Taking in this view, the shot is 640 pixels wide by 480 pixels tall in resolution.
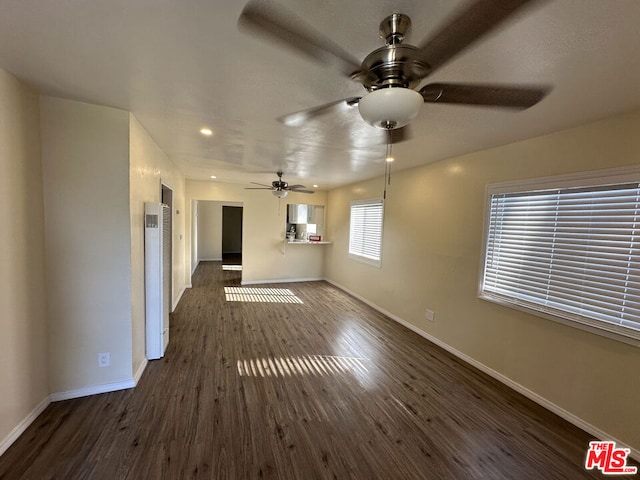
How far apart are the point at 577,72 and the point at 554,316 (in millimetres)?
1863

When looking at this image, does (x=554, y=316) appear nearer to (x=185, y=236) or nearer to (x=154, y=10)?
(x=154, y=10)

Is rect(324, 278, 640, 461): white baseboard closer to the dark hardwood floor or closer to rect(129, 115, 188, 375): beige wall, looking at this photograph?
the dark hardwood floor

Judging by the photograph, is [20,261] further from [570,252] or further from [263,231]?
[263,231]

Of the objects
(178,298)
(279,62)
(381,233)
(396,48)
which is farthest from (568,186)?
(178,298)

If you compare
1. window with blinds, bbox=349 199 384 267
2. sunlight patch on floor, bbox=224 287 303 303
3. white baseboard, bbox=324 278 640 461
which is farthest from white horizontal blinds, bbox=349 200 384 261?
sunlight patch on floor, bbox=224 287 303 303

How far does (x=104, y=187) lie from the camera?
7.13ft

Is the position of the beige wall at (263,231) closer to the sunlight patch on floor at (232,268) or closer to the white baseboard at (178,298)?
the white baseboard at (178,298)

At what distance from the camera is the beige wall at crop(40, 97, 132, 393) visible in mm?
2072

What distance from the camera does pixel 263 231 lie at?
250 inches

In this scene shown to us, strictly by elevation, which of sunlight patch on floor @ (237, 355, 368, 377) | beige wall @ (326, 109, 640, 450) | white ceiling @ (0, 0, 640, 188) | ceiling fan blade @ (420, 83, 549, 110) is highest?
white ceiling @ (0, 0, 640, 188)

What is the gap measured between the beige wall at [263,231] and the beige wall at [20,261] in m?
3.92

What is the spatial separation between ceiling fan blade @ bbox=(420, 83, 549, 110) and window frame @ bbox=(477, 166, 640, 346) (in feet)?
3.95

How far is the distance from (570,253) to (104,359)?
3.99 m

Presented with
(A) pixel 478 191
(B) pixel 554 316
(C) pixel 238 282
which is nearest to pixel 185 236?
(C) pixel 238 282
